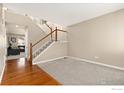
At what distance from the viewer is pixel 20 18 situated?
5.13 m

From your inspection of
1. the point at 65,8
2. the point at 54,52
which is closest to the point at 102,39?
the point at 65,8

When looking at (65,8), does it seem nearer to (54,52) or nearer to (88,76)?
(88,76)

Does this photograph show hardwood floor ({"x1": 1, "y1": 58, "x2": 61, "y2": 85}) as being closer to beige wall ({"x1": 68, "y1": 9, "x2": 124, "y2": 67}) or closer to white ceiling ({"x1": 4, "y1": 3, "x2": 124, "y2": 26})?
white ceiling ({"x1": 4, "y1": 3, "x2": 124, "y2": 26})

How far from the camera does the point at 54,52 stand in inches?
212

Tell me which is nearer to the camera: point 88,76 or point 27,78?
point 27,78

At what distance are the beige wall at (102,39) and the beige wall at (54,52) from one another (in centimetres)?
88

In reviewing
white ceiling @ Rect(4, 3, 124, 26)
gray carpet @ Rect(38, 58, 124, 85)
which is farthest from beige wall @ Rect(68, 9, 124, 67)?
gray carpet @ Rect(38, 58, 124, 85)

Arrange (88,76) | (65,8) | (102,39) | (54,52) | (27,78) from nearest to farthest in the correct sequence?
(27,78) → (88,76) → (65,8) → (102,39) → (54,52)

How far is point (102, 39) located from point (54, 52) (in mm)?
2780

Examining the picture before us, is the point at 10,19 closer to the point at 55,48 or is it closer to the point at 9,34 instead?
the point at 55,48

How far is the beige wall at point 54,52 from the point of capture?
466cm

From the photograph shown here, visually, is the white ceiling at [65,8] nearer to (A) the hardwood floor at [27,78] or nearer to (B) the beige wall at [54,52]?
(B) the beige wall at [54,52]

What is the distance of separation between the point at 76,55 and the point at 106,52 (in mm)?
2028

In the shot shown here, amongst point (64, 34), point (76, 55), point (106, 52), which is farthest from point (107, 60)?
point (64, 34)
